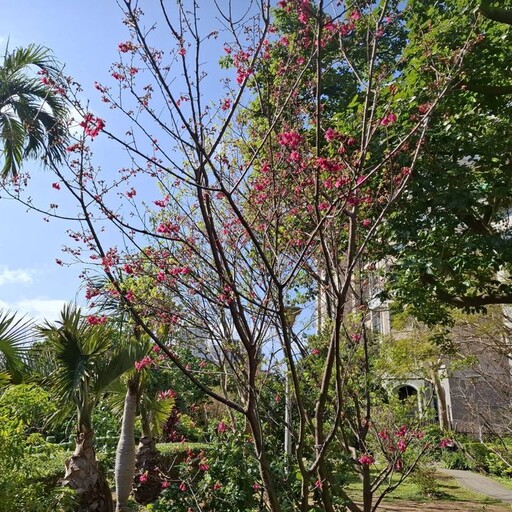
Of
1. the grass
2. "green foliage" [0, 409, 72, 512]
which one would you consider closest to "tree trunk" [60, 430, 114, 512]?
"green foliage" [0, 409, 72, 512]

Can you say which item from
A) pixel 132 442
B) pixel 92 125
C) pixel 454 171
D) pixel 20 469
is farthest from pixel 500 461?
pixel 92 125

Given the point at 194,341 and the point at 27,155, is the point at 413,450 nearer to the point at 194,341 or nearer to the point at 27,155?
the point at 194,341

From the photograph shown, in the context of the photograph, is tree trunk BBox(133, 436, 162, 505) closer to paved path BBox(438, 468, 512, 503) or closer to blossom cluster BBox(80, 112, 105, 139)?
blossom cluster BBox(80, 112, 105, 139)

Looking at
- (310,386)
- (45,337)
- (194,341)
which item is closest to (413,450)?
(310,386)

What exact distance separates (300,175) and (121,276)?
65.5 inches

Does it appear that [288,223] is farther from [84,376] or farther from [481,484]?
[481,484]

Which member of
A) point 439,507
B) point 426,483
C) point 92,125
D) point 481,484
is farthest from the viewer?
point 481,484

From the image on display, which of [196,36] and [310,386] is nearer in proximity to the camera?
[196,36]

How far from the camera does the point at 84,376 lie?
6.46 m

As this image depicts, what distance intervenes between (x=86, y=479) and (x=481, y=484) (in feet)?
36.4

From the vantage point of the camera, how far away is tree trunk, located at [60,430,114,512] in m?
6.16

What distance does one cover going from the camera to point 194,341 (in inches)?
234

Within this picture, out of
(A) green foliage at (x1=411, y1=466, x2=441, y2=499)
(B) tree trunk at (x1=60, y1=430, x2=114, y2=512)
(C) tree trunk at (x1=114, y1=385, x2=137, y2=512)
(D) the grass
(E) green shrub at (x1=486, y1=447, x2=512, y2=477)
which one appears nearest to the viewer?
(B) tree trunk at (x1=60, y1=430, x2=114, y2=512)

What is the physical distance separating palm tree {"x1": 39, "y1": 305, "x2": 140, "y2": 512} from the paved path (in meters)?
8.51
